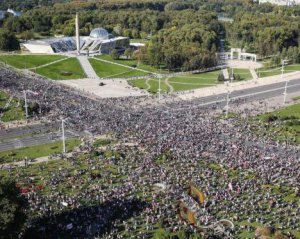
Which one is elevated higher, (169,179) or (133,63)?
(133,63)

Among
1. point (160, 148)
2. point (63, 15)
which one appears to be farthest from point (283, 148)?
point (63, 15)

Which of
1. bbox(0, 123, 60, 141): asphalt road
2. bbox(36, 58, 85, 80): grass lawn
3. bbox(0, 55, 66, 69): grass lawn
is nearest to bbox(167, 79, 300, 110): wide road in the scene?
bbox(0, 123, 60, 141): asphalt road

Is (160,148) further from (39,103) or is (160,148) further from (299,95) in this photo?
(299,95)

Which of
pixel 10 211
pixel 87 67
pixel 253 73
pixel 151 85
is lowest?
pixel 10 211

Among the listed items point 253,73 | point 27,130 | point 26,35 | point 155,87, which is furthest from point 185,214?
point 26,35

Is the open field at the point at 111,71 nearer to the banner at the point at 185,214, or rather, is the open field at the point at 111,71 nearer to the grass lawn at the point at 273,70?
the grass lawn at the point at 273,70

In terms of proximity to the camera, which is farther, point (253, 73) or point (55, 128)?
point (253, 73)

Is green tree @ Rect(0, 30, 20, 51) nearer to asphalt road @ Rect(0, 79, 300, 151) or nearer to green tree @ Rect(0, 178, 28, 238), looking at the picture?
asphalt road @ Rect(0, 79, 300, 151)

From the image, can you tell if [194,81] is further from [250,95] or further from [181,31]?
[181,31]
